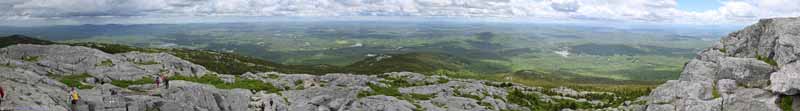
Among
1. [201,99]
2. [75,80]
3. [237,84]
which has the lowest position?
[237,84]

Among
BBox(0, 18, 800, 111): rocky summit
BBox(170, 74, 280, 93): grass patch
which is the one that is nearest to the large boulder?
BBox(0, 18, 800, 111): rocky summit

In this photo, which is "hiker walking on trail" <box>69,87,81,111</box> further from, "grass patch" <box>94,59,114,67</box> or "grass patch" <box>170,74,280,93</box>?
"grass patch" <box>94,59,114,67</box>

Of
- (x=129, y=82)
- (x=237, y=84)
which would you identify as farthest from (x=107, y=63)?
(x=237, y=84)

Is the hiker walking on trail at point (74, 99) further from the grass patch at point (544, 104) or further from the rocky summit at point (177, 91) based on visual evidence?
the grass patch at point (544, 104)

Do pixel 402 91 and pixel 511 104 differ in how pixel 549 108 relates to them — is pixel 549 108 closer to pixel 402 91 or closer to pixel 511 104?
pixel 511 104

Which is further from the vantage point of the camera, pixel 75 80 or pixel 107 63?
pixel 107 63

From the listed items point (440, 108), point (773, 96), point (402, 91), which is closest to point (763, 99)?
point (773, 96)

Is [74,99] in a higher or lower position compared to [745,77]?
higher

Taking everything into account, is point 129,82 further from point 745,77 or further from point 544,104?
point 745,77
